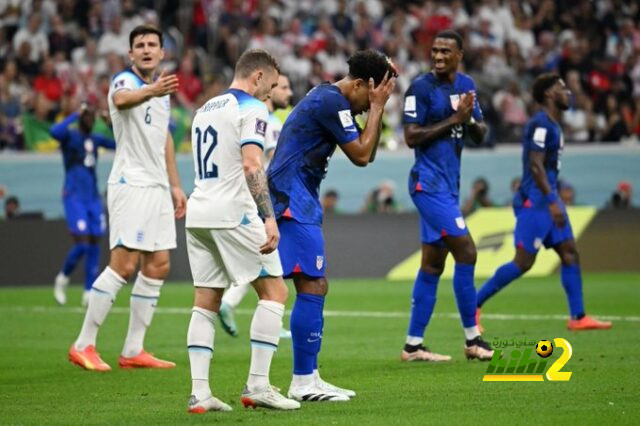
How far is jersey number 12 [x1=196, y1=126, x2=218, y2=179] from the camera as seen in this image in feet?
26.3

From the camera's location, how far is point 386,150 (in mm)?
22719

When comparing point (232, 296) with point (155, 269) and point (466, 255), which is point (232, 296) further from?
point (466, 255)

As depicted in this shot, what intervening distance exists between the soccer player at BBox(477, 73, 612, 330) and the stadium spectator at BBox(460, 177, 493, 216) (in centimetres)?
801

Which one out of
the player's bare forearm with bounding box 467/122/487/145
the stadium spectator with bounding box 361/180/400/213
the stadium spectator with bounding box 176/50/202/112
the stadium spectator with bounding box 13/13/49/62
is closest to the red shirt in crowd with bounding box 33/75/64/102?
the stadium spectator with bounding box 13/13/49/62

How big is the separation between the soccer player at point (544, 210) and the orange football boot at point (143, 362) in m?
4.05

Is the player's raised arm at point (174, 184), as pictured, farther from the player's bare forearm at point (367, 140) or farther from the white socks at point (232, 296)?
the player's bare forearm at point (367, 140)

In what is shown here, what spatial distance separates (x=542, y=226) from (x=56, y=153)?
435 inches

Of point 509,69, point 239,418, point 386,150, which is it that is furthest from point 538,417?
point 509,69

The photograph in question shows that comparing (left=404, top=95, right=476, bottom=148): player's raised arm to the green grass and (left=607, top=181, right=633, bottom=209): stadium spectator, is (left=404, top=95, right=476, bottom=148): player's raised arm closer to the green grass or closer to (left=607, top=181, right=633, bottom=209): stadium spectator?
the green grass

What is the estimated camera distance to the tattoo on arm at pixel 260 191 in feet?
25.7

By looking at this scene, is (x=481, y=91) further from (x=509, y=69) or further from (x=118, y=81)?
(x=118, y=81)

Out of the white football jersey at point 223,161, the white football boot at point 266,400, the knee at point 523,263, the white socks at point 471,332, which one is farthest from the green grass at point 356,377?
the white football jersey at point 223,161

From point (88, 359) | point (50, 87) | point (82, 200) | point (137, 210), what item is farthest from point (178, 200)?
point (50, 87)

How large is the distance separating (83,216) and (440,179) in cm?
831
